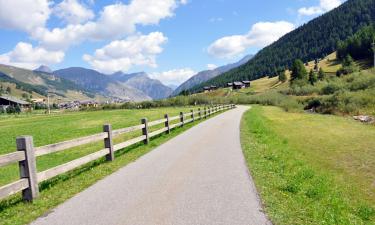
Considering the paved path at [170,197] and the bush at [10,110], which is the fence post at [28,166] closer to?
the paved path at [170,197]

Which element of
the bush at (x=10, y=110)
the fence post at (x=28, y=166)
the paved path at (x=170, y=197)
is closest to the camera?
the paved path at (x=170, y=197)

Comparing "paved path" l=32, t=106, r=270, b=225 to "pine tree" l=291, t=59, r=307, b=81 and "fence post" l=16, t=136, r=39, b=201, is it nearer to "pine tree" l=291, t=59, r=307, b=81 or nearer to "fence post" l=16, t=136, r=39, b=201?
"fence post" l=16, t=136, r=39, b=201

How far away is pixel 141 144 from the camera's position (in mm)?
17359

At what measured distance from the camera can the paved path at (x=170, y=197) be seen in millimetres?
6395

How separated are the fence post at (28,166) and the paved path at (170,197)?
3.16ft

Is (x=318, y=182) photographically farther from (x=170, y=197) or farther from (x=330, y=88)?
(x=330, y=88)

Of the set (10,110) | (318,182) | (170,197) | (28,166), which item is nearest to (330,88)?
(318,182)

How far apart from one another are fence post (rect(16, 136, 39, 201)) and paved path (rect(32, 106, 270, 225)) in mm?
963

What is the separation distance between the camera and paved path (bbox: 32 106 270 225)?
6.39 meters

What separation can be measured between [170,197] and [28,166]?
10.6 ft

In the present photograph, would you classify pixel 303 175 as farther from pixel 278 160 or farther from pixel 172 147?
pixel 172 147

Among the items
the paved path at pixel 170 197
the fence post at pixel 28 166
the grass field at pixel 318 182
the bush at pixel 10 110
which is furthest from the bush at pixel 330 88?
the bush at pixel 10 110

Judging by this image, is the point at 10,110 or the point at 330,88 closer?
the point at 330,88

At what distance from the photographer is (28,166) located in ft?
26.0
